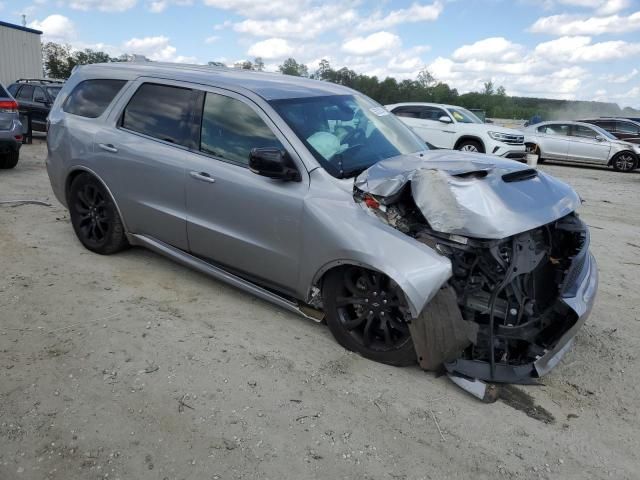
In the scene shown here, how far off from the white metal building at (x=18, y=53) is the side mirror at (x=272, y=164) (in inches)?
959

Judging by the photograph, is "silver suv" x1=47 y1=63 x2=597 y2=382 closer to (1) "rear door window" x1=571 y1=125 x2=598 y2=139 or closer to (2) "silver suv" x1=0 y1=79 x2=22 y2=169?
(2) "silver suv" x1=0 y1=79 x2=22 y2=169

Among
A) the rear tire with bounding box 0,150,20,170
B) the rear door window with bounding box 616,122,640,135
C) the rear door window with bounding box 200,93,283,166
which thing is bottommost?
the rear tire with bounding box 0,150,20,170

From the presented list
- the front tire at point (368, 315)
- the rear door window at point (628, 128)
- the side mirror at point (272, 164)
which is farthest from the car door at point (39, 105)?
the rear door window at point (628, 128)

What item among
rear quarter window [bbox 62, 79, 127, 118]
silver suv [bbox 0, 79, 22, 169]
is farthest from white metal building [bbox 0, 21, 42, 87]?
rear quarter window [bbox 62, 79, 127, 118]

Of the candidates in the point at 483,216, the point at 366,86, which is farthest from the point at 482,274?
the point at 366,86

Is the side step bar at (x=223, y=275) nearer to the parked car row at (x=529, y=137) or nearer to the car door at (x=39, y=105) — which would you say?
the parked car row at (x=529, y=137)

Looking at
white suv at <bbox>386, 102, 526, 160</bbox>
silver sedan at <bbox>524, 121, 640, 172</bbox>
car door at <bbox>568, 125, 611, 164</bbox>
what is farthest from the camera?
car door at <bbox>568, 125, 611, 164</bbox>

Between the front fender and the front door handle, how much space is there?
0.88 metres

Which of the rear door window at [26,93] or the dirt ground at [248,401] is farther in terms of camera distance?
the rear door window at [26,93]

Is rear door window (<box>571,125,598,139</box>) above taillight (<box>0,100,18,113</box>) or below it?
above

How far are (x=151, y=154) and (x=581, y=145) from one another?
15933 millimetres

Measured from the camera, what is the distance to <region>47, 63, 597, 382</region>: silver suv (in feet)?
9.91

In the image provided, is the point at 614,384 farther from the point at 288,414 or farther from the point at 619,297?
the point at 288,414

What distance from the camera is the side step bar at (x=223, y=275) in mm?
3682
